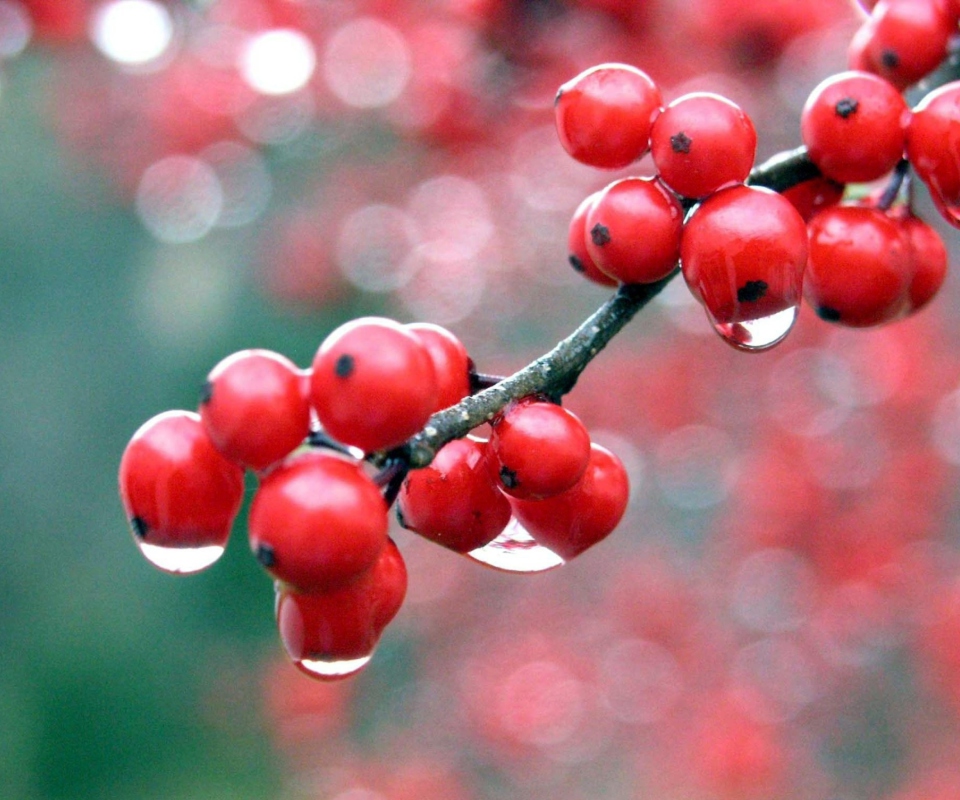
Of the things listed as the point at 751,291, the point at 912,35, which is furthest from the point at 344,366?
the point at 912,35

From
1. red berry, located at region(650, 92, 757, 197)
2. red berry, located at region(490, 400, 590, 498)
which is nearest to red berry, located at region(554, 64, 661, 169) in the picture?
red berry, located at region(650, 92, 757, 197)

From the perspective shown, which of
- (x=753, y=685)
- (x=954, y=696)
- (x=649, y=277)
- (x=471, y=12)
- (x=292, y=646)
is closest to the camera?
(x=292, y=646)

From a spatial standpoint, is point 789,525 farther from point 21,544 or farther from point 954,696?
point 21,544

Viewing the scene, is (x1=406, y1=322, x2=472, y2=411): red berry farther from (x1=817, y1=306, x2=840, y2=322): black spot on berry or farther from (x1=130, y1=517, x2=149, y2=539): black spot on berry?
(x1=817, y1=306, x2=840, y2=322): black spot on berry

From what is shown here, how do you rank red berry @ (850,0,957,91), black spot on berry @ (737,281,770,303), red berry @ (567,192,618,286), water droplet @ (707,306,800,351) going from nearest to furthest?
black spot on berry @ (737,281,770,303) → water droplet @ (707,306,800,351) → red berry @ (567,192,618,286) → red berry @ (850,0,957,91)

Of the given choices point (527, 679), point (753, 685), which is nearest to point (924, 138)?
point (753, 685)

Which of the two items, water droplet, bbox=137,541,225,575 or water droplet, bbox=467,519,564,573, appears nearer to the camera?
water droplet, bbox=137,541,225,575

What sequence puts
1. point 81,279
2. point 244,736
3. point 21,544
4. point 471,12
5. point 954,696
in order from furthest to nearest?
point 81,279
point 21,544
point 244,736
point 954,696
point 471,12
